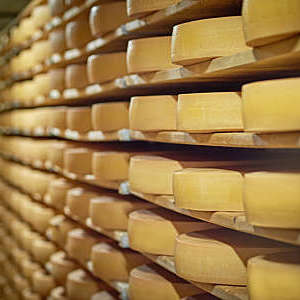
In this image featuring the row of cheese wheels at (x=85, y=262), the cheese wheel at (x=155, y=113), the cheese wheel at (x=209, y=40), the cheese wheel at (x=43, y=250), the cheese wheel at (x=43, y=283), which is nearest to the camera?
the cheese wheel at (x=209, y=40)

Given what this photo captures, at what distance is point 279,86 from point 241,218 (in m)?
0.43

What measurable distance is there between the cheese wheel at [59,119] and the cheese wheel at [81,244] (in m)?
0.74

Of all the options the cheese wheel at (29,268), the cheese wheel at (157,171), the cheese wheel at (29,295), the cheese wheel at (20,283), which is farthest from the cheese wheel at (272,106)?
the cheese wheel at (20,283)

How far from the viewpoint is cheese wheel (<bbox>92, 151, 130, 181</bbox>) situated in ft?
10.1

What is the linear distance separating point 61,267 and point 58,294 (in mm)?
165

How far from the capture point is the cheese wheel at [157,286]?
243cm

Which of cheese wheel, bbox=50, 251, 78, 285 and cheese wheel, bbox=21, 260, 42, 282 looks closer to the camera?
cheese wheel, bbox=50, 251, 78, 285

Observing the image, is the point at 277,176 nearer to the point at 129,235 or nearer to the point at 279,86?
the point at 279,86

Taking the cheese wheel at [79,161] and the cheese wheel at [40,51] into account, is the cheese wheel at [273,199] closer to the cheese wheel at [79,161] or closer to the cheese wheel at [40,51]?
the cheese wheel at [79,161]

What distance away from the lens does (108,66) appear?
122 inches

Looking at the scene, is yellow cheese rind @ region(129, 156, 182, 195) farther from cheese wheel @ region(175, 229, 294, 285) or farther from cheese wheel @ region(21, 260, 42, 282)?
cheese wheel @ region(21, 260, 42, 282)

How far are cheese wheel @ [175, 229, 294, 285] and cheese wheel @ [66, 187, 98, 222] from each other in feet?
4.64

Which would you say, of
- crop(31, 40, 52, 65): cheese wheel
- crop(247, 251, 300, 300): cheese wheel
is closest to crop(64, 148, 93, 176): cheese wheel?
crop(31, 40, 52, 65): cheese wheel

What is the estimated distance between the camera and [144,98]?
2545mm
